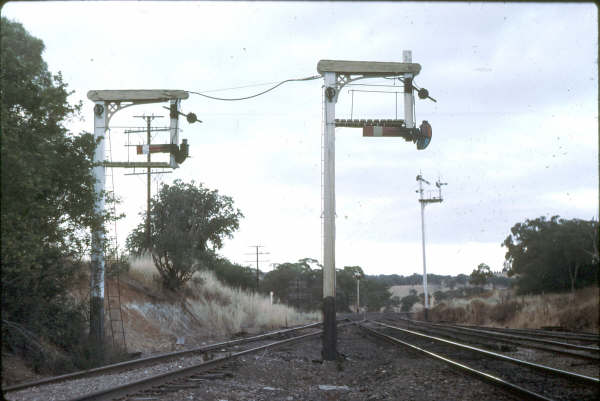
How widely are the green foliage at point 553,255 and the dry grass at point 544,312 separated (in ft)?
6.24

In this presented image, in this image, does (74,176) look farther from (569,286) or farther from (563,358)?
(569,286)

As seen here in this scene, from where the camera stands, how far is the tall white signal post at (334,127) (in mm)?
13953

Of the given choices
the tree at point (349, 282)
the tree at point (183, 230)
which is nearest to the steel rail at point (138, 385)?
the tree at point (183, 230)

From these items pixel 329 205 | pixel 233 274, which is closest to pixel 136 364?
pixel 329 205

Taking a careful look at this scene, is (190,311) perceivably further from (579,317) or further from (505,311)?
(505,311)

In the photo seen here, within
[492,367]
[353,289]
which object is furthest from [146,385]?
[353,289]

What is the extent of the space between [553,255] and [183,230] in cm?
2434

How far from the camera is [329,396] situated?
8.35 meters

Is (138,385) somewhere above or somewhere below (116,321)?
above

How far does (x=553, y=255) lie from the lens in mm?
36062

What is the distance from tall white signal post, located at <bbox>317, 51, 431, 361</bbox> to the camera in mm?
13953

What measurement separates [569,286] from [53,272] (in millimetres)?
33630

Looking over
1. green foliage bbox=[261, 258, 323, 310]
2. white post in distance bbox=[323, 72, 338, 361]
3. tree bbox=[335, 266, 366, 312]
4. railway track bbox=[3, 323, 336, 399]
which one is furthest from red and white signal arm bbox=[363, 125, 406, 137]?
tree bbox=[335, 266, 366, 312]

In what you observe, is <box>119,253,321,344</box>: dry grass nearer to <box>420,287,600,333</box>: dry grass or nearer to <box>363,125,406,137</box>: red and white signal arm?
<box>363,125,406,137</box>: red and white signal arm
